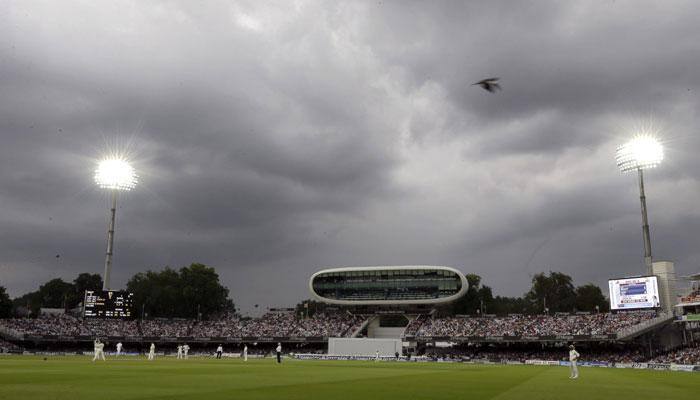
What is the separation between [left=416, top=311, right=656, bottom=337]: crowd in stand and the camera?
73500 millimetres

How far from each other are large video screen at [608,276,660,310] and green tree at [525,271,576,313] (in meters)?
65.4

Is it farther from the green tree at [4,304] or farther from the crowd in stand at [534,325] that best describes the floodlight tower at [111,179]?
the crowd in stand at [534,325]

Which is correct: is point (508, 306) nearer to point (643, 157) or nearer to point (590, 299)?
point (590, 299)

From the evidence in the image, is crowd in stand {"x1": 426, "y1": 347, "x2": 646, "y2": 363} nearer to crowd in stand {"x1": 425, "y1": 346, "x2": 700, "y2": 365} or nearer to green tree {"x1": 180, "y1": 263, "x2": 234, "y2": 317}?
crowd in stand {"x1": 425, "y1": 346, "x2": 700, "y2": 365}

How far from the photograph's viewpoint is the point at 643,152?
252 feet

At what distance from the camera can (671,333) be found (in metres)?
73.1

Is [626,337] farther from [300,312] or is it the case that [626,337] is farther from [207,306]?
[300,312]

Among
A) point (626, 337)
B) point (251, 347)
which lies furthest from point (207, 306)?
point (626, 337)

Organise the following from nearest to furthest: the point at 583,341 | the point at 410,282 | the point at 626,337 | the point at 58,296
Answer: the point at 626,337 → the point at 583,341 → the point at 410,282 → the point at 58,296

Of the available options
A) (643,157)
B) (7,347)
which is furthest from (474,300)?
(7,347)

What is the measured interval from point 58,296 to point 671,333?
571 feet

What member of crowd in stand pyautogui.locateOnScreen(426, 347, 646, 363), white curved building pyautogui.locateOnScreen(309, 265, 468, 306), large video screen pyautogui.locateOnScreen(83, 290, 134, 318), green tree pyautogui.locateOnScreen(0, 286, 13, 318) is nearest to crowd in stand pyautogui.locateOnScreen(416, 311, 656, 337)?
crowd in stand pyautogui.locateOnScreen(426, 347, 646, 363)

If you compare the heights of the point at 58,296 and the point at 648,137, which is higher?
the point at 648,137

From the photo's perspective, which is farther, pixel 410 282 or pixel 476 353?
pixel 410 282
